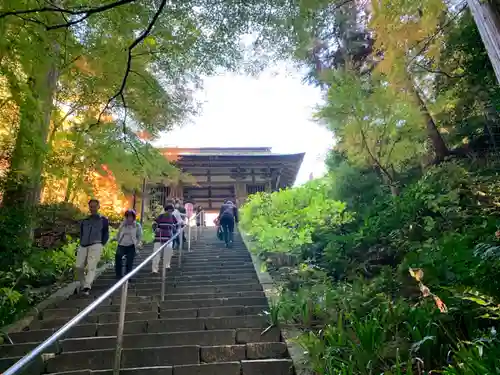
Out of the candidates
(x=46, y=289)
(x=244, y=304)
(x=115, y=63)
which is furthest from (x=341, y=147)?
(x=46, y=289)

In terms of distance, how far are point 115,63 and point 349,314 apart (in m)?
4.23

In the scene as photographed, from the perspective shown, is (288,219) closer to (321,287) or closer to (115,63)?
(321,287)

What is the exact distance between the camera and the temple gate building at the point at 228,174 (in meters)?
17.8

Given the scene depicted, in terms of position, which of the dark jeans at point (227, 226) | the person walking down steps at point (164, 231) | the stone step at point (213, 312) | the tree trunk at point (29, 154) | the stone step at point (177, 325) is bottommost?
the stone step at point (177, 325)

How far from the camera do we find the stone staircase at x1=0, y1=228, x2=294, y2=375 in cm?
320

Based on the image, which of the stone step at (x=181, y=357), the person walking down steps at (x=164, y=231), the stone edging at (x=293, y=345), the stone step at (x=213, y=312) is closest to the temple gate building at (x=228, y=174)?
the person walking down steps at (x=164, y=231)

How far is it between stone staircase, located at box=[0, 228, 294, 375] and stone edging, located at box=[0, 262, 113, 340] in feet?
0.37

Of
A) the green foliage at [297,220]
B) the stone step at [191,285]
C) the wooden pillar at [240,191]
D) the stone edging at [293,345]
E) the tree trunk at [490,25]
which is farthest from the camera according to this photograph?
the wooden pillar at [240,191]

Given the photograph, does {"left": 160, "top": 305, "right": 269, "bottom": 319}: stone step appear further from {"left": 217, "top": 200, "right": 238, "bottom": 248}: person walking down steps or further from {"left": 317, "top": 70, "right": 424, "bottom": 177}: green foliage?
{"left": 217, "top": 200, "right": 238, "bottom": 248}: person walking down steps

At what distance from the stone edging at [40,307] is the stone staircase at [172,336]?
0.11m

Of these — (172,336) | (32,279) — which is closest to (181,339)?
(172,336)

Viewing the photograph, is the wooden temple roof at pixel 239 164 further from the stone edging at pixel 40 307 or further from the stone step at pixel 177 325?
the stone step at pixel 177 325

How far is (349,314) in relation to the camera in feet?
10.8

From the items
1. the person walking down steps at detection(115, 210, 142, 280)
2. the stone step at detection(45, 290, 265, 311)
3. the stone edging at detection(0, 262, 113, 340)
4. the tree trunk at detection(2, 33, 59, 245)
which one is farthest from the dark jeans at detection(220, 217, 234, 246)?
the tree trunk at detection(2, 33, 59, 245)
